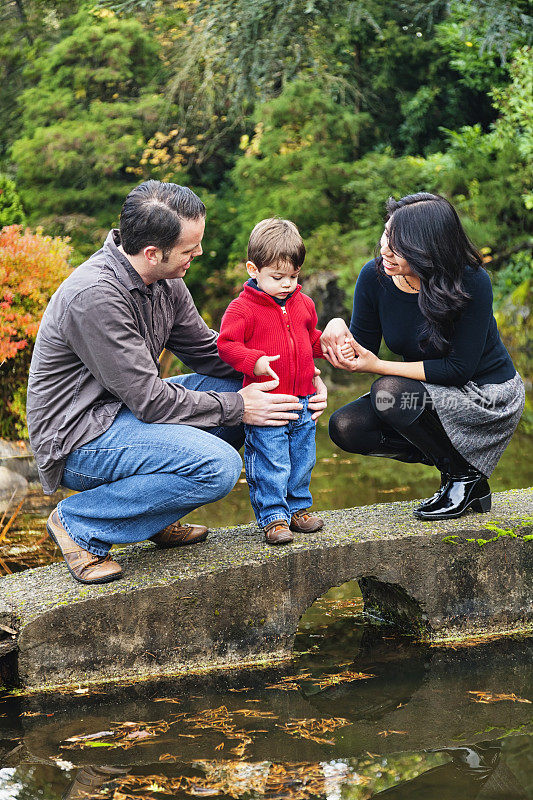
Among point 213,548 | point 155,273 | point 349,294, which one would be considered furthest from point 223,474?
point 349,294

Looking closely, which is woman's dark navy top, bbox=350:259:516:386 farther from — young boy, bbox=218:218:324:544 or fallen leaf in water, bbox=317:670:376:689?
fallen leaf in water, bbox=317:670:376:689

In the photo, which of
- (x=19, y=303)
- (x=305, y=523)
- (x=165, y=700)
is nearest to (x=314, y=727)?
(x=165, y=700)

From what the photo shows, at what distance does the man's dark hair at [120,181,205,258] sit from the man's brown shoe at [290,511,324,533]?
1.10 m

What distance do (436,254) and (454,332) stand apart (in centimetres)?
29

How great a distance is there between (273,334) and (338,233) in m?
11.4

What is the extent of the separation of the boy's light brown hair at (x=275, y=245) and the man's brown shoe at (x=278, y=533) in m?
0.92

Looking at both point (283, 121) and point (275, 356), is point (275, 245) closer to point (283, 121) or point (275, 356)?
point (275, 356)

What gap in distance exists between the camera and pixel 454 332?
10.2ft

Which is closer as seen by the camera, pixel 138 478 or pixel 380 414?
pixel 138 478

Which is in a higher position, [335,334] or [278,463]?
[335,334]

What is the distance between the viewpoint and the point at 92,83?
656 inches

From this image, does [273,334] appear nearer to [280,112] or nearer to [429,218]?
[429,218]

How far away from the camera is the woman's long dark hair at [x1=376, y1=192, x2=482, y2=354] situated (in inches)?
120

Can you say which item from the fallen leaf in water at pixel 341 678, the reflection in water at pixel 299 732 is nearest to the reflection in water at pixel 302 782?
the reflection in water at pixel 299 732
